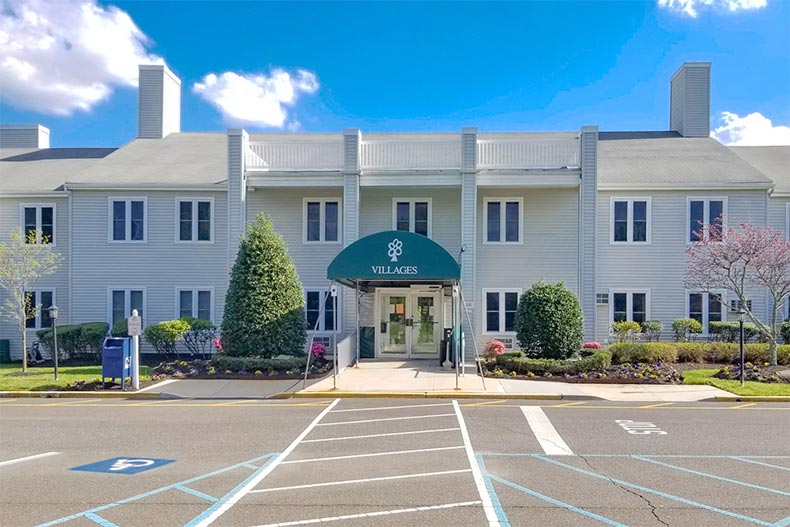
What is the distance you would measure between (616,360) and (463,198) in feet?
22.9

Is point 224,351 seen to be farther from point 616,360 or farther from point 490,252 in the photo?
point 616,360

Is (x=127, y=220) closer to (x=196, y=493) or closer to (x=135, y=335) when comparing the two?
(x=135, y=335)

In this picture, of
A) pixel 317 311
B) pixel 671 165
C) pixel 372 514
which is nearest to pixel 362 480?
pixel 372 514

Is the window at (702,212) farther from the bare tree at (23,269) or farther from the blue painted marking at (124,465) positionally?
the bare tree at (23,269)

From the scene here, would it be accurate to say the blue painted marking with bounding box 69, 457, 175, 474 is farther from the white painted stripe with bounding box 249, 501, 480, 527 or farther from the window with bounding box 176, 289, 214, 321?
the window with bounding box 176, 289, 214, 321

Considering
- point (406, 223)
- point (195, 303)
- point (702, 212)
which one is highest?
point (702, 212)

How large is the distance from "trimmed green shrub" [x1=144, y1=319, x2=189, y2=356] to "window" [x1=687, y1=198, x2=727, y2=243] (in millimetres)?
17866

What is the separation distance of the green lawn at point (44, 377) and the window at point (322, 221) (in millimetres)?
7122

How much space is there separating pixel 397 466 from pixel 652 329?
49.4 feet

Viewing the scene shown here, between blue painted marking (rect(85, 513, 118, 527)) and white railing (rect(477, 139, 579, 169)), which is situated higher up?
white railing (rect(477, 139, 579, 169))

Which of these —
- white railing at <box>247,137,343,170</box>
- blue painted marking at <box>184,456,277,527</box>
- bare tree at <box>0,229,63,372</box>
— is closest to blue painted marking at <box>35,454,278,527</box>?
blue painted marking at <box>184,456,277,527</box>

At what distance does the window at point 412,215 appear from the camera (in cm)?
2036

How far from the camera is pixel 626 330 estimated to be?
19.4 metres

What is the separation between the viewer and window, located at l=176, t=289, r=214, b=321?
2078 centimetres
